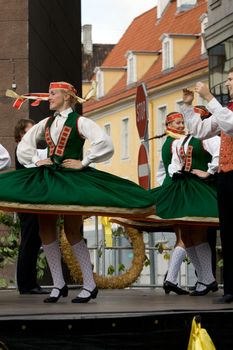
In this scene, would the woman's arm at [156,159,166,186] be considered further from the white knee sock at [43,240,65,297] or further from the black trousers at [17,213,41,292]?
the white knee sock at [43,240,65,297]

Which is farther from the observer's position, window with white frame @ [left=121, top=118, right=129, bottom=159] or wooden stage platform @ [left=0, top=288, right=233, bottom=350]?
window with white frame @ [left=121, top=118, right=129, bottom=159]

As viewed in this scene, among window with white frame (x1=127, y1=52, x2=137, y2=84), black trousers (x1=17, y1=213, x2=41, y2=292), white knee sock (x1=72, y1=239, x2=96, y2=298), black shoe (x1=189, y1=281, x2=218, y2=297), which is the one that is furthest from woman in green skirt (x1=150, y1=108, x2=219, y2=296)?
window with white frame (x1=127, y1=52, x2=137, y2=84)

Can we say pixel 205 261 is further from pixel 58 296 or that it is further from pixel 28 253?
pixel 58 296

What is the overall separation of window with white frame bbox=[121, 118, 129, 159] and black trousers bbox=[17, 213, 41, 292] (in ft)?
153

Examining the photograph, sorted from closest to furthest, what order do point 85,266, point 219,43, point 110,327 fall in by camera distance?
point 110,327 < point 85,266 < point 219,43

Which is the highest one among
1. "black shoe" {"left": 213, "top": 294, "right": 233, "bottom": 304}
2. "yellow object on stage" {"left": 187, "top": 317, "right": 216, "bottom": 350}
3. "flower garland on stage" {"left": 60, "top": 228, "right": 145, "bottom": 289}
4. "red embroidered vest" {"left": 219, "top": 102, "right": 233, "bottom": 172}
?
"red embroidered vest" {"left": 219, "top": 102, "right": 233, "bottom": 172}

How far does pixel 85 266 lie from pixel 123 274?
4649 mm

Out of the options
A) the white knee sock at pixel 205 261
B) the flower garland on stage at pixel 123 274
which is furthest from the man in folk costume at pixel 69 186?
the flower garland on stage at pixel 123 274

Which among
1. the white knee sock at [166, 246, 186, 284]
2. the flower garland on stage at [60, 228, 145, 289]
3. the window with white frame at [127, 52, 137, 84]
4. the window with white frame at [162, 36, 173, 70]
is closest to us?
the white knee sock at [166, 246, 186, 284]

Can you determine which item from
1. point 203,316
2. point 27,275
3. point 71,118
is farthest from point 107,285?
point 203,316

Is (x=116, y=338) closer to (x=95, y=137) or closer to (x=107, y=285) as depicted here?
(x=95, y=137)

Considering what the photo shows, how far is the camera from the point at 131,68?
6178 cm

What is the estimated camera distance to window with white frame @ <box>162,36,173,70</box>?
56.2 m

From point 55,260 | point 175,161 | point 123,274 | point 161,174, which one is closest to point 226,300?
point 55,260
